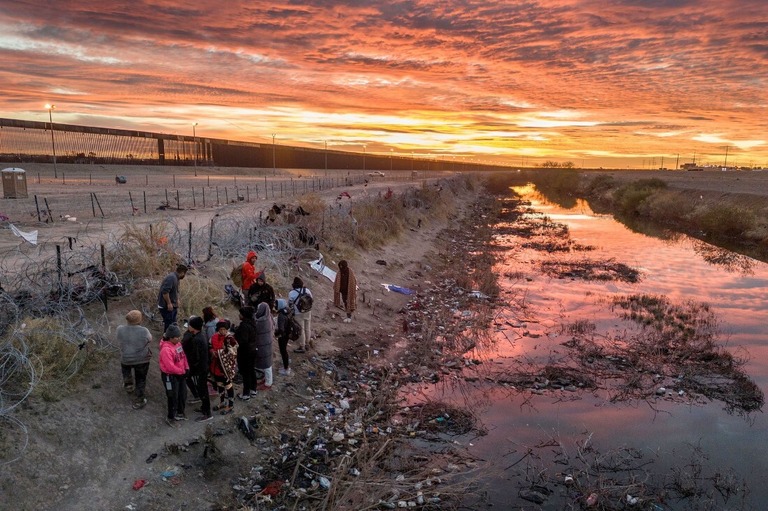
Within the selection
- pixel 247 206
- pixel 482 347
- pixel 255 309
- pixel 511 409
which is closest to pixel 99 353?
pixel 255 309

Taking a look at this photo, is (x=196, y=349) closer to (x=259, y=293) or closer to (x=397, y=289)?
(x=259, y=293)

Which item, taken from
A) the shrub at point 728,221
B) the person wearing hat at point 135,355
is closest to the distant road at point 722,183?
the shrub at point 728,221

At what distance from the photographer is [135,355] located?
291 inches

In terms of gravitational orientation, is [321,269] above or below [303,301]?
below

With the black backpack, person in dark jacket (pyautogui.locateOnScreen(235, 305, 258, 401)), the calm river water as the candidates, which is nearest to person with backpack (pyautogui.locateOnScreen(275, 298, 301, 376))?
the black backpack

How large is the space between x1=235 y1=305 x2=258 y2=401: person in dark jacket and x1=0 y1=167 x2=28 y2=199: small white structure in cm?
2593

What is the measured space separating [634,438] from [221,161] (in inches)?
3204

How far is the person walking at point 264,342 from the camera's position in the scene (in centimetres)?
839

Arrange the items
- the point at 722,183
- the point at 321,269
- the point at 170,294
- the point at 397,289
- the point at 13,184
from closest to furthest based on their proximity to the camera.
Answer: the point at 170,294 → the point at 321,269 → the point at 397,289 → the point at 13,184 → the point at 722,183

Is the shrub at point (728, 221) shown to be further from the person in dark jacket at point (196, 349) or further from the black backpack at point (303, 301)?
the person in dark jacket at point (196, 349)

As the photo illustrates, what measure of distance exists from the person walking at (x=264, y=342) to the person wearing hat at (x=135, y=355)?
5.41 ft

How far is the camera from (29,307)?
8.47 metres

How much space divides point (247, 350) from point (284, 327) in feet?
3.70

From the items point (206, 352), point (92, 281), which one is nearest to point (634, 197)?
point (92, 281)
